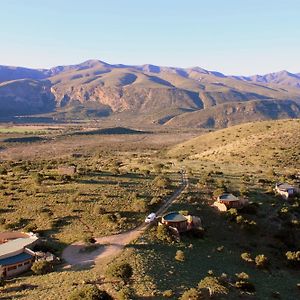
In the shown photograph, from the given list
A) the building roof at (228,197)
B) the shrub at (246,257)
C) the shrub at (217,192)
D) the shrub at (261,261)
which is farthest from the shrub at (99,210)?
the shrub at (261,261)

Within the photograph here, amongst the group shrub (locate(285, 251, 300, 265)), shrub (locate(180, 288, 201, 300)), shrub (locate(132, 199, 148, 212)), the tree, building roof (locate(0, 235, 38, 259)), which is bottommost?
shrub (locate(285, 251, 300, 265))

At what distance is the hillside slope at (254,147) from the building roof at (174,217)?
39.7 meters

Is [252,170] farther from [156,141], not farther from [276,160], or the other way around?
[156,141]

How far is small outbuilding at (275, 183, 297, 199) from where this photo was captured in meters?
63.4

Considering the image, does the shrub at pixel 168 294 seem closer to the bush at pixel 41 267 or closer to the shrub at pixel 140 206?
the bush at pixel 41 267

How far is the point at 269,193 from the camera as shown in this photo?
6469 centimetres

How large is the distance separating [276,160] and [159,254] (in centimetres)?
5408

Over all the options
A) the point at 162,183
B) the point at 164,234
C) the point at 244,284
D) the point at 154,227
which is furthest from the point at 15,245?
the point at 162,183

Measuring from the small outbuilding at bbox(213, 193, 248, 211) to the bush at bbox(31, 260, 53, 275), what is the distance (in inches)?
978

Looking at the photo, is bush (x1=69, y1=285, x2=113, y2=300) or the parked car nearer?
bush (x1=69, y1=285, x2=113, y2=300)

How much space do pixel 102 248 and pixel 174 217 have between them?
994 centimetres

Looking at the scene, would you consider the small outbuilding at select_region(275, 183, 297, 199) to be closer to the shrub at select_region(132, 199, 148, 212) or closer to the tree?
the shrub at select_region(132, 199, 148, 212)

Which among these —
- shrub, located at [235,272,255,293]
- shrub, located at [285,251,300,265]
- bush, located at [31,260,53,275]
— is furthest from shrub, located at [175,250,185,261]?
shrub, located at [285,251,300,265]

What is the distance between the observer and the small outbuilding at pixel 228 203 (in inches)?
2226
